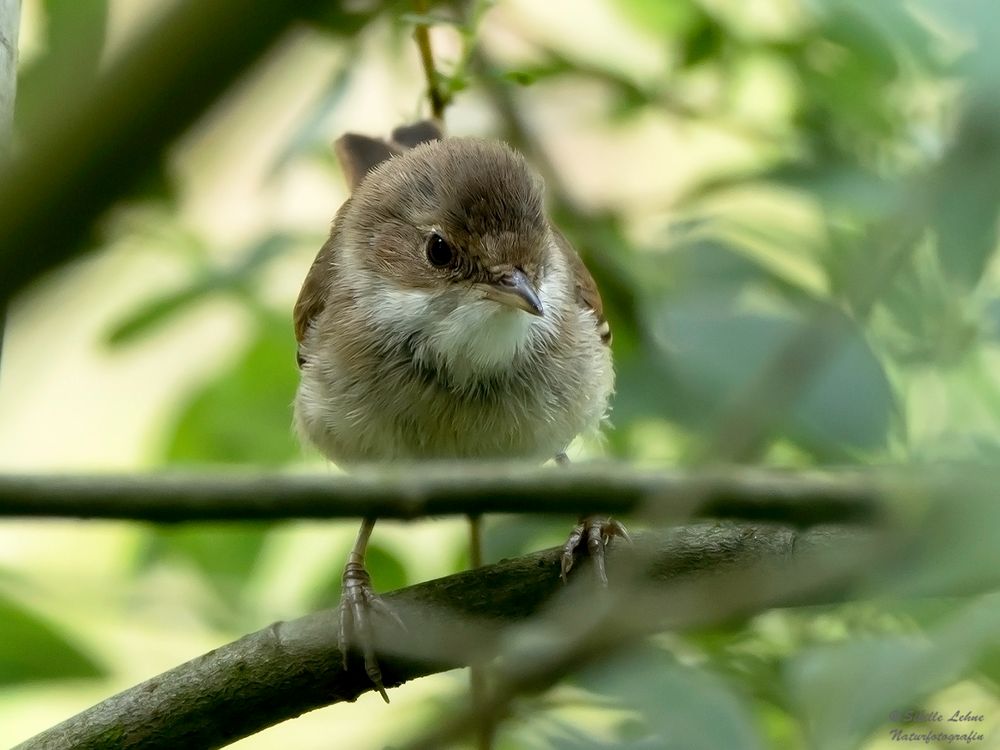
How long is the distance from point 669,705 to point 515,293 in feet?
5.83

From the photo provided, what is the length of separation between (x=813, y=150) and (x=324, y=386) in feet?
5.00

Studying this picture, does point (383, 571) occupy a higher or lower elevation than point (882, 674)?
higher

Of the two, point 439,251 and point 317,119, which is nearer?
point 317,119

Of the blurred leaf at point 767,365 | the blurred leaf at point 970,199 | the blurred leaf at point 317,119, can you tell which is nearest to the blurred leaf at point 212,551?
the blurred leaf at point 317,119

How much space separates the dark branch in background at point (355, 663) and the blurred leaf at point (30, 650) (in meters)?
0.19

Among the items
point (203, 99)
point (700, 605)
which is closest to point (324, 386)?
point (700, 605)

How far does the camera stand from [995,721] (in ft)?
6.95

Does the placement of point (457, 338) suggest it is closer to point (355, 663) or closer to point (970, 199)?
point (355, 663)

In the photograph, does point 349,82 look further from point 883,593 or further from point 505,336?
point 883,593

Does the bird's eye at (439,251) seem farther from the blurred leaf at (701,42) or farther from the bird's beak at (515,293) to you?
the blurred leaf at (701,42)

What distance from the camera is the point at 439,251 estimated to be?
348cm

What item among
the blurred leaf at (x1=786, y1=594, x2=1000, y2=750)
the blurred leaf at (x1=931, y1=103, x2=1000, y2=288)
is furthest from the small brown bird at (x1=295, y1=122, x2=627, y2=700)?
the blurred leaf at (x1=931, y1=103, x2=1000, y2=288)

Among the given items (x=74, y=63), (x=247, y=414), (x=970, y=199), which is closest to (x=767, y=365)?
(x=970, y=199)

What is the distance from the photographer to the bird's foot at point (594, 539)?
280 cm
